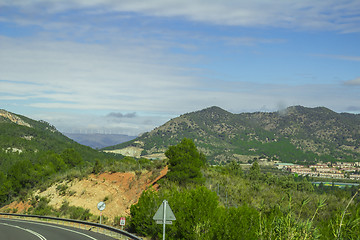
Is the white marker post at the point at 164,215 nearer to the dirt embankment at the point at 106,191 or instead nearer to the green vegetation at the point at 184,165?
the green vegetation at the point at 184,165

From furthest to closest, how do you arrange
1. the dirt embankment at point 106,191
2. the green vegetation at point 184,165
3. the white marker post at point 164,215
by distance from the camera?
the dirt embankment at point 106,191 → the green vegetation at point 184,165 → the white marker post at point 164,215

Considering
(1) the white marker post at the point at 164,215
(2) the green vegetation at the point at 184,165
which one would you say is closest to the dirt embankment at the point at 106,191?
(2) the green vegetation at the point at 184,165

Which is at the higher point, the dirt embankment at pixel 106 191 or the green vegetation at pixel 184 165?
the green vegetation at pixel 184 165

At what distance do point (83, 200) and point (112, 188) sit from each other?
4140 mm

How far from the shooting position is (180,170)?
42.2 m

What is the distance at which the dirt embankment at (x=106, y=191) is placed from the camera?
46.4m

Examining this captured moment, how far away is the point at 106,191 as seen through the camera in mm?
50375

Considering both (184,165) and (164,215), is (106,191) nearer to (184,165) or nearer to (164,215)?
(184,165)

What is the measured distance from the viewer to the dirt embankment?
1826 inches

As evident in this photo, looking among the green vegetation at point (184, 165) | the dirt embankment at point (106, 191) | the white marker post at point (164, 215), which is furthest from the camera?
the dirt embankment at point (106, 191)

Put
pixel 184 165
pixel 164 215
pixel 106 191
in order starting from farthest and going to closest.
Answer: pixel 106 191 → pixel 184 165 → pixel 164 215

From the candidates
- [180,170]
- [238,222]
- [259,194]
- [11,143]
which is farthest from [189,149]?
[11,143]

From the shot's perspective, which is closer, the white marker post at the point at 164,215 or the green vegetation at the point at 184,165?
the white marker post at the point at 164,215

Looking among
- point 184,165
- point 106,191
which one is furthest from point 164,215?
point 106,191
